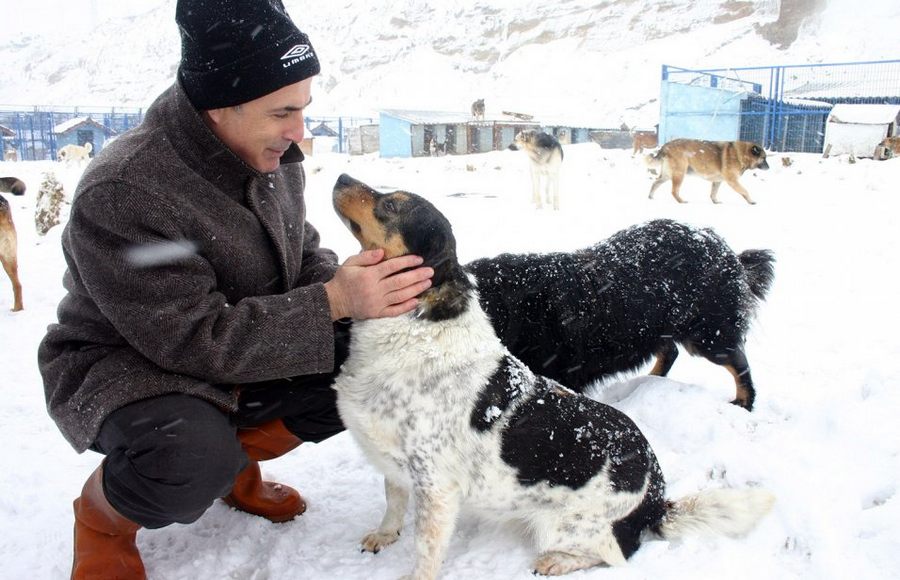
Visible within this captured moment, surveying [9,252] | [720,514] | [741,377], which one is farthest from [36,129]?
[720,514]

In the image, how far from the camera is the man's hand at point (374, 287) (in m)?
2.27

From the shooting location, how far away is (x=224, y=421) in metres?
2.21

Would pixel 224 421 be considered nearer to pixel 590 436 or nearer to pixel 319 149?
pixel 590 436

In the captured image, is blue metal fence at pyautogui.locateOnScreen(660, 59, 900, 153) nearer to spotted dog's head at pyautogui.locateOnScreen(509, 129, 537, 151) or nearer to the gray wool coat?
spotted dog's head at pyautogui.locateOnScreen(509, 129, 537, 151)

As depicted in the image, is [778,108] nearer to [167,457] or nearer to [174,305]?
[174,305]

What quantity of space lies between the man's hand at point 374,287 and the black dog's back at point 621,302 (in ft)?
3.86

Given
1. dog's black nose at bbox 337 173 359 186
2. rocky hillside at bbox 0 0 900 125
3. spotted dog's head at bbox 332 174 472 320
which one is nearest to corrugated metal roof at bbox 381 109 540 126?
rocky hillside at bbox 0 0 900 125

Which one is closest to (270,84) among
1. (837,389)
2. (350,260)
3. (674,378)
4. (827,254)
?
(350,260)

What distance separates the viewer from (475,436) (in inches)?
91.4

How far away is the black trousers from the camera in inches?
79.7

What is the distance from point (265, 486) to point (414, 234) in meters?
1.32

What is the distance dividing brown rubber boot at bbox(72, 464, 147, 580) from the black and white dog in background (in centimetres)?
919

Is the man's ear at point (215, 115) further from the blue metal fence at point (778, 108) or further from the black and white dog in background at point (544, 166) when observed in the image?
the blue metal fence at point (778, 108)

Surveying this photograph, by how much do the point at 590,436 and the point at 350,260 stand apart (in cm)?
114
